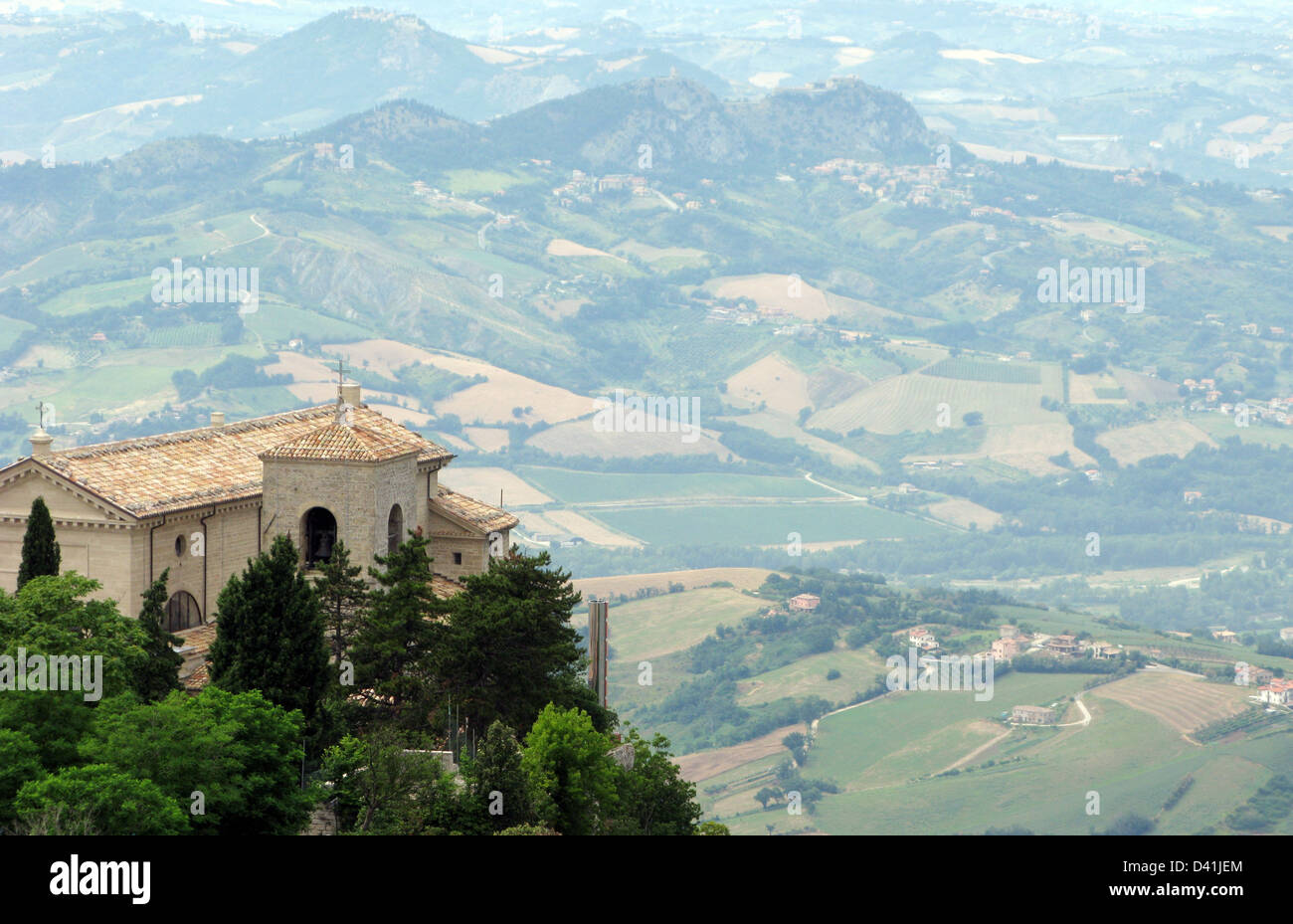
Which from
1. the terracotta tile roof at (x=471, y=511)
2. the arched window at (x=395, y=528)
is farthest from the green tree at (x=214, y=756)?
the terracotta tile roof at (x=471, y=511)

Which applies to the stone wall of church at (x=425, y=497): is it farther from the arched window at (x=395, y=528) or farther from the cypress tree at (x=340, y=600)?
the cypress tree at (x=340, y=600)

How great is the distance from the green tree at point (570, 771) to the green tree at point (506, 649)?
4776 millimetres

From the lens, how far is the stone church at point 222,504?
5828 cm

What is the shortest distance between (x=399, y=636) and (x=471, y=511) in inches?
A: 527

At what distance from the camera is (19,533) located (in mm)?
59062

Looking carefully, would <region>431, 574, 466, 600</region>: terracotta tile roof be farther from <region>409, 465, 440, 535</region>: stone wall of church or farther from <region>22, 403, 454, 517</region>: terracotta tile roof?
<region>22, 403, 454, 517</region>: terracotta tile roof

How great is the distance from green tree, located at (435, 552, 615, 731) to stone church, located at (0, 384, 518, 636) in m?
6.29

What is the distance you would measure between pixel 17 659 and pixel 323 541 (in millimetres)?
19591

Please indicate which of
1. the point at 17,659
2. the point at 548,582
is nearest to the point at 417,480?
the point at 548,582
